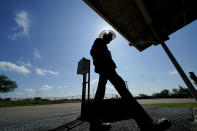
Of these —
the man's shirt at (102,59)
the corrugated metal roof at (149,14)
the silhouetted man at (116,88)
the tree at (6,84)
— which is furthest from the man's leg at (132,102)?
the tree at (6,84)

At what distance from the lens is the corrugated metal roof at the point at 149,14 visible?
163 centimetres

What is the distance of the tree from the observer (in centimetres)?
3195

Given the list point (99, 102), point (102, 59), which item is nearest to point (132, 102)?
point (99, 102)

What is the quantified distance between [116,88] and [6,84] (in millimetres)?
47042

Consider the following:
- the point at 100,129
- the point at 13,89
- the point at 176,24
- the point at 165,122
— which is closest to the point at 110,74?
the point at 100,129

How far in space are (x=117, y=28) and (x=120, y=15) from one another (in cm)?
27

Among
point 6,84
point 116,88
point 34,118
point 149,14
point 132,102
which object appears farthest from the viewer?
point 6,84

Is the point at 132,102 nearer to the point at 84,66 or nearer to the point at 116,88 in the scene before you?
the point at 116,88

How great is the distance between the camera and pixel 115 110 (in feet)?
10.8

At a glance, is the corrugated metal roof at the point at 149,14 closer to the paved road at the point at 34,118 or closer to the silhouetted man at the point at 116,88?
the silhouetted man at the point at 116,88

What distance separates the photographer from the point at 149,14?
1.81m

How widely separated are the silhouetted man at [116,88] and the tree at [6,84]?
1819 inches

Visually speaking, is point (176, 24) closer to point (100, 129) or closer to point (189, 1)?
point (189, 1)

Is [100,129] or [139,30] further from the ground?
[139,30]
